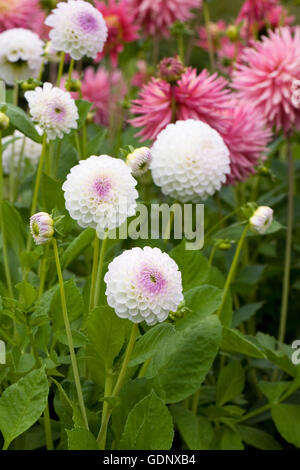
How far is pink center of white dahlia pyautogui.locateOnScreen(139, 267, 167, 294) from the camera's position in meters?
0.51

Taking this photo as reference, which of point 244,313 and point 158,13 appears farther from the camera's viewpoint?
point 158,13

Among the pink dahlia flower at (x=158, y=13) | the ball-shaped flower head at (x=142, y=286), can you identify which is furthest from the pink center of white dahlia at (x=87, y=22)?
the pink dahlia flower at (x=158, y=13)

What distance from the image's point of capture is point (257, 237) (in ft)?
3.86

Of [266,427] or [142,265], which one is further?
[266,427]

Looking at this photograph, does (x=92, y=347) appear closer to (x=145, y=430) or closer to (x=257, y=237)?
(x=145, y=430)

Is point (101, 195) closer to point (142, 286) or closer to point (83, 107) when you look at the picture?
point (142, 286)

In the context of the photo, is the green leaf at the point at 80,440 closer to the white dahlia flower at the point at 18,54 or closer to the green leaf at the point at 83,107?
the green leaf at the point at 83,107

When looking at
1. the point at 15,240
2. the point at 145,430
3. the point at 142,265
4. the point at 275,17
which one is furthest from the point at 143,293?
the point at 275,17

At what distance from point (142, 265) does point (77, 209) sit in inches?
3.3

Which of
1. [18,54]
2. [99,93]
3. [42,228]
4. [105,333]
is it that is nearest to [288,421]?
[105,333]

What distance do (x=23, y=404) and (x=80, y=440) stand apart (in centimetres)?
6

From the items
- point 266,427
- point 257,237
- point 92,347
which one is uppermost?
point 257,237

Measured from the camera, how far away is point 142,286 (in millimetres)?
510

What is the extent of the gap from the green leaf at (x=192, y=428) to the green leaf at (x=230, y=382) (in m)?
0.05
